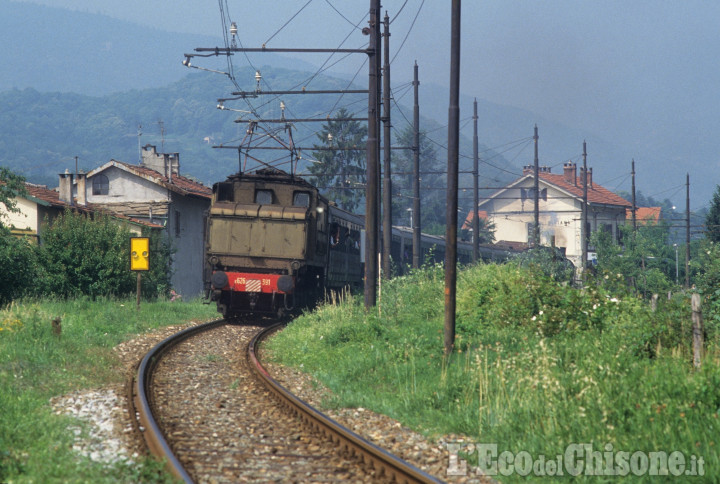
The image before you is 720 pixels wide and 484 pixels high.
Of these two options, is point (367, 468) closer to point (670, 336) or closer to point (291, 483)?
point (291, 483)

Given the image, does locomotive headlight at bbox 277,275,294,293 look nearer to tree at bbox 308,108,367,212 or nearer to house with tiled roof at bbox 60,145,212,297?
house with tiled roof at bbox 60,145,212,297

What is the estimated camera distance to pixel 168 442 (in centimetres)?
734

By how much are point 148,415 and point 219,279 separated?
1187 centimetres

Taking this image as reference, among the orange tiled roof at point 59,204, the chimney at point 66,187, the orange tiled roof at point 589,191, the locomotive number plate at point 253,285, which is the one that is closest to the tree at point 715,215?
the orange tiled roof at point 589,191

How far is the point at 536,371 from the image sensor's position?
28.9ft

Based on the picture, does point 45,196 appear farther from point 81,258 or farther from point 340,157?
point 340,157

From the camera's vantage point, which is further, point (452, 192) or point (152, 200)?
point (152, 200)

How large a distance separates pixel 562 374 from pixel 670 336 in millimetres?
2134

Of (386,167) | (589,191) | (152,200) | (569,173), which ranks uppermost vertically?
(569,173)

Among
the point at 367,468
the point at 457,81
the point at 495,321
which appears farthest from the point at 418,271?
the point at 367,468

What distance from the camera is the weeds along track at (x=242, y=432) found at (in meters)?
6.44

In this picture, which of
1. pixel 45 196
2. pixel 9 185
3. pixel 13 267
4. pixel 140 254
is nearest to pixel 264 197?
pixel 140 254

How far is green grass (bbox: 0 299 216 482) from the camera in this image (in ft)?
20.3

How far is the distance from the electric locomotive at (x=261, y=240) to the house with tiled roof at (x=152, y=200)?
578 inches
